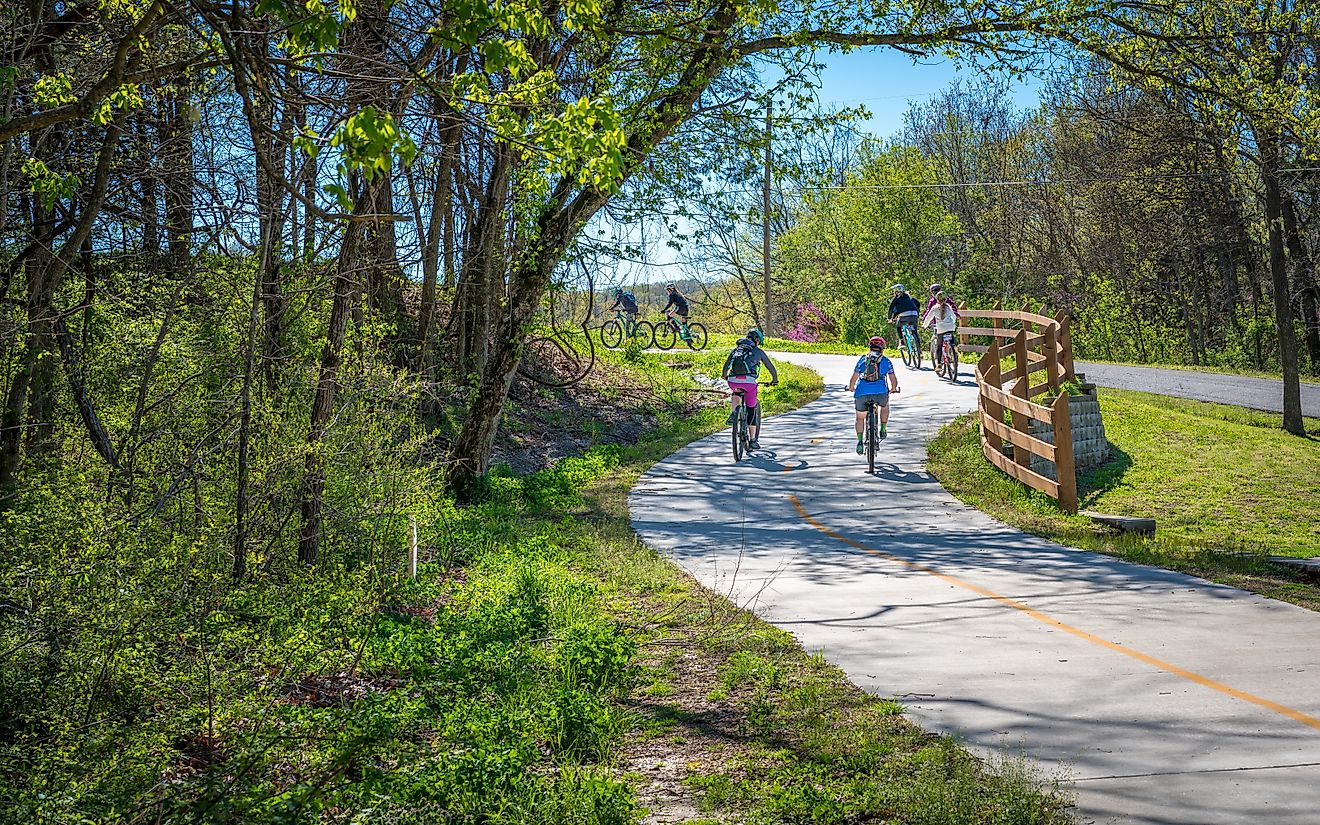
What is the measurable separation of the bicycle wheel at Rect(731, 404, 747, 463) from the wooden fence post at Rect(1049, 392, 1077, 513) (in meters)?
5.70

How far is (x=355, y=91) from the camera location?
7.49 metres

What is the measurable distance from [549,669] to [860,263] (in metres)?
44.1

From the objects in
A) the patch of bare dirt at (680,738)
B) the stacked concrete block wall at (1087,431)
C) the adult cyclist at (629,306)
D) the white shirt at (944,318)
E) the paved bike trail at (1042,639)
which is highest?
the adult cyclist at (629,306)

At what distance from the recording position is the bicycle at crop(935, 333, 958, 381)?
90.4 ft

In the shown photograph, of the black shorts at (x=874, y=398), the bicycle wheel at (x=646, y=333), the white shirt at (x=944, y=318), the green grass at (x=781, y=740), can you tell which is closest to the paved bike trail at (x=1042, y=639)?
the green grass at (x=781, y=740)

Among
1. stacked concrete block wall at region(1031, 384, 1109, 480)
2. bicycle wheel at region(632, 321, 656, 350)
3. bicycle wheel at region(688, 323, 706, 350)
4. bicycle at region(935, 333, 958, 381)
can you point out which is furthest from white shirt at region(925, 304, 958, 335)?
bicycle wheel at region(632, 321, 656, 350)

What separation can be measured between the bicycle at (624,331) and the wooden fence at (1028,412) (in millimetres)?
12838

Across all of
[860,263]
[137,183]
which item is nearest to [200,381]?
[137,183]

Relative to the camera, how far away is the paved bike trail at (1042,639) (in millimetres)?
5262

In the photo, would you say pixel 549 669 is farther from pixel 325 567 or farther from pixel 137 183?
pixel 137 183

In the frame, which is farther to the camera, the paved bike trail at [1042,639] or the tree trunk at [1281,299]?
the tree trunk at [1281,299]

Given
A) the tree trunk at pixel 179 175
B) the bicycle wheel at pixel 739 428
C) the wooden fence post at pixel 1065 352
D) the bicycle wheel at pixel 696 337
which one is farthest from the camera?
the bicycle wheel at pixel 696 337

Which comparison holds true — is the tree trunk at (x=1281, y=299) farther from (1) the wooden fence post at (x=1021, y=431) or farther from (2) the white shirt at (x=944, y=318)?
(1) the wooden fence post at (x=1021, y=431)

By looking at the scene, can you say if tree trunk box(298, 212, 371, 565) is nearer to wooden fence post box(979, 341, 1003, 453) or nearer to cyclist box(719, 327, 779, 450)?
cyclist box(719, 327, 779, 450)
